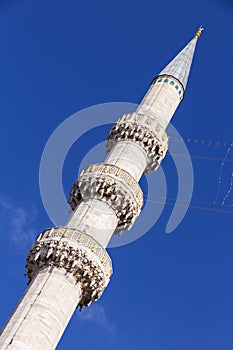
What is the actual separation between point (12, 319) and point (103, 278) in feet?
11.4

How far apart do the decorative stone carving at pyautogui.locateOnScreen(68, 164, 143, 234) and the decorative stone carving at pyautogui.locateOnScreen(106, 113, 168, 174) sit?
2561 millimetres

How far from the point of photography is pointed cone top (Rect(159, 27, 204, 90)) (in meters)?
30.6

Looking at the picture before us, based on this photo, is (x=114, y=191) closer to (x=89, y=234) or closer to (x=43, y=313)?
(x=89, y=234)

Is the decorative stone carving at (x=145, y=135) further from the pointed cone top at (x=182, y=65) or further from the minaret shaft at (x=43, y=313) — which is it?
the minaret shaft at (x=43, y=313)

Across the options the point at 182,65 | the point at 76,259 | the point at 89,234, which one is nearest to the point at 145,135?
the point at 89,234

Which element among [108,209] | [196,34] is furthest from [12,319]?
[196,34]

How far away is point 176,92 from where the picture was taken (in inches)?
1171

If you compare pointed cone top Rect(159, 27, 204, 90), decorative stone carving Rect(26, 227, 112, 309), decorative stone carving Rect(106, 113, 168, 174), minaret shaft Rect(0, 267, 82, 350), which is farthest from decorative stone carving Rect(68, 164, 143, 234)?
pointed cone top Rect(159, 27, 204, 90)

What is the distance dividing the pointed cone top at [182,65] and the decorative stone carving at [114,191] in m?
8.60

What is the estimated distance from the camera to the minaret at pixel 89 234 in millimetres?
18625

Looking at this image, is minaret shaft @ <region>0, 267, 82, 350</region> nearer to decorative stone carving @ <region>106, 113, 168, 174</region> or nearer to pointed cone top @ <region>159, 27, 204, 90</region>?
decorative stone carving @ <region>106, 113, 168, 174</region>

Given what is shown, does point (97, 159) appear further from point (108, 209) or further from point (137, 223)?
point (108, 209)

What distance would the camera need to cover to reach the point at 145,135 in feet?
85.6

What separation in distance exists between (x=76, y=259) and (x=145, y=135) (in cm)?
774
